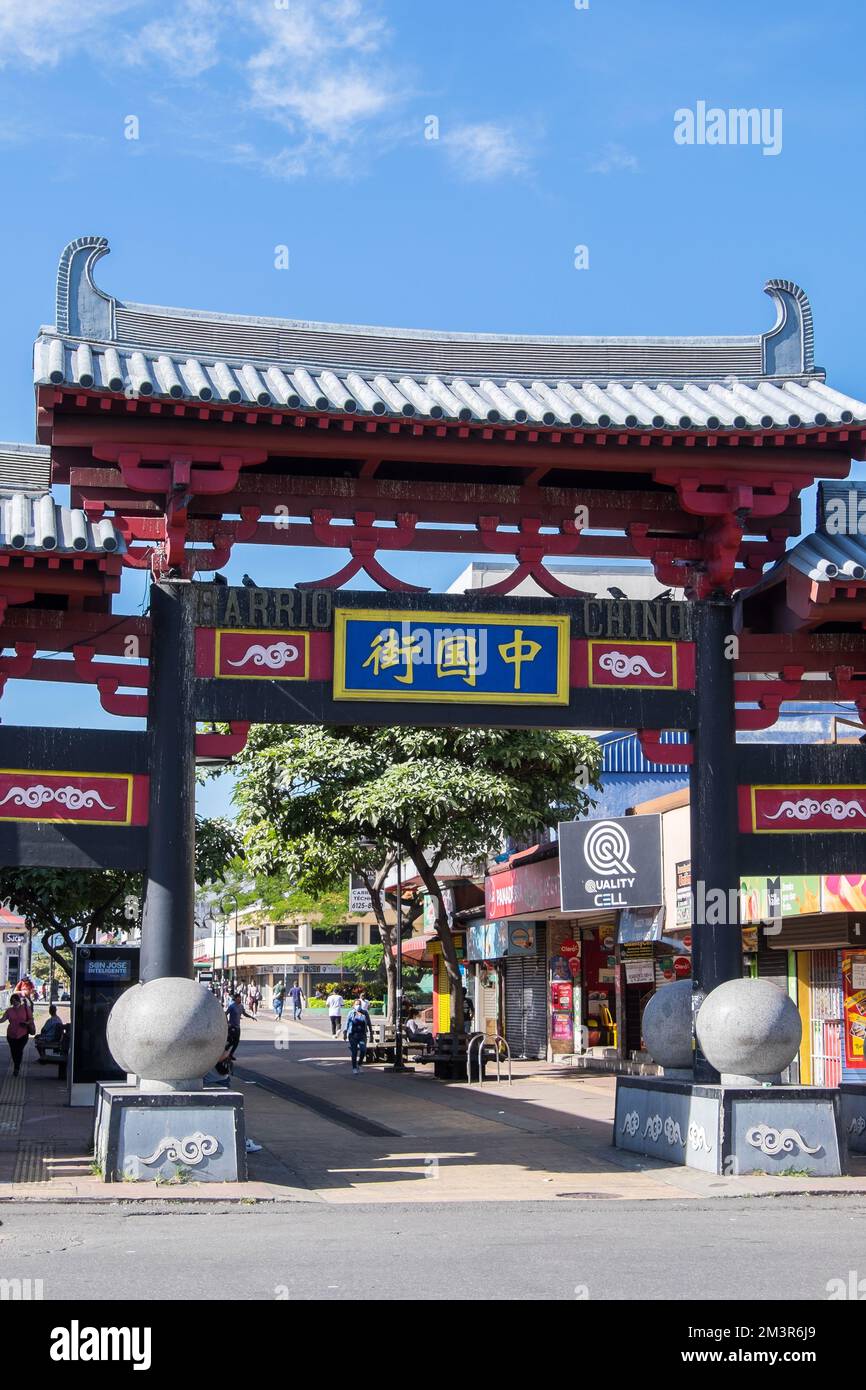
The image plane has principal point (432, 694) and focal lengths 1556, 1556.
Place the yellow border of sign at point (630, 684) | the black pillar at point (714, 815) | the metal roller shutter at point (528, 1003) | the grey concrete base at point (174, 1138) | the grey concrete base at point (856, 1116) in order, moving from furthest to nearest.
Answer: the metal roller shutter at point (528, 1003) < the grey concrete base at point (856, 1116) < the yellow border of sign at point (630, 684) < the black pillar at point (714, 815) < the grey concrete base at point (174, 1138)

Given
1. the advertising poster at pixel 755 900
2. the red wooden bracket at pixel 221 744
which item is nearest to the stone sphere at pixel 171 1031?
the red wooden bracket at pixel 221 744

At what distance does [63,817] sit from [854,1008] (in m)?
13.9

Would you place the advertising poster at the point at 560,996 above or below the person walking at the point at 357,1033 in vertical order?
above

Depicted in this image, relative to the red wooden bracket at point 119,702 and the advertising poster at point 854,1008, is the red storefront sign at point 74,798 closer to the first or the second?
the red wooden bracket at point 119,702

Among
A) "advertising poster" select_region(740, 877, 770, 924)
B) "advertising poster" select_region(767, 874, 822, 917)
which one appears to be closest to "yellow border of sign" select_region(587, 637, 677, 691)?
"advertising poster" select_region(767, 874, 822, 917)

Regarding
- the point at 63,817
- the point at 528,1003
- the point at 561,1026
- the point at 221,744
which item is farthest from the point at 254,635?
the point at 528,1003

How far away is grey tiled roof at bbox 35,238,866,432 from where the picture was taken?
1428 centimetres

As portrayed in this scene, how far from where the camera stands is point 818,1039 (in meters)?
24.1

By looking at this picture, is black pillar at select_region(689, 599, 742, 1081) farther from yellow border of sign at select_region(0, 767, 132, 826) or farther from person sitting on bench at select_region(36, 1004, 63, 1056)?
person sitting on bench at select_region(36, 1004, 63, 1056)

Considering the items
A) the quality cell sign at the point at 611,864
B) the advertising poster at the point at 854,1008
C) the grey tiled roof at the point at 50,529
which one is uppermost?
the grey tiled roof at the point at 50,529

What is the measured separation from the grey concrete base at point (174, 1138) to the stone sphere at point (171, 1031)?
241mm

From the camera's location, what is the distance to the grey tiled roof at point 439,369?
14.3 meters

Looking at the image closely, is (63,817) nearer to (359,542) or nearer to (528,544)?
(359,542)

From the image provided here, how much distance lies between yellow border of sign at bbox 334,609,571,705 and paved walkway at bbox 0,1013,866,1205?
4422mm
